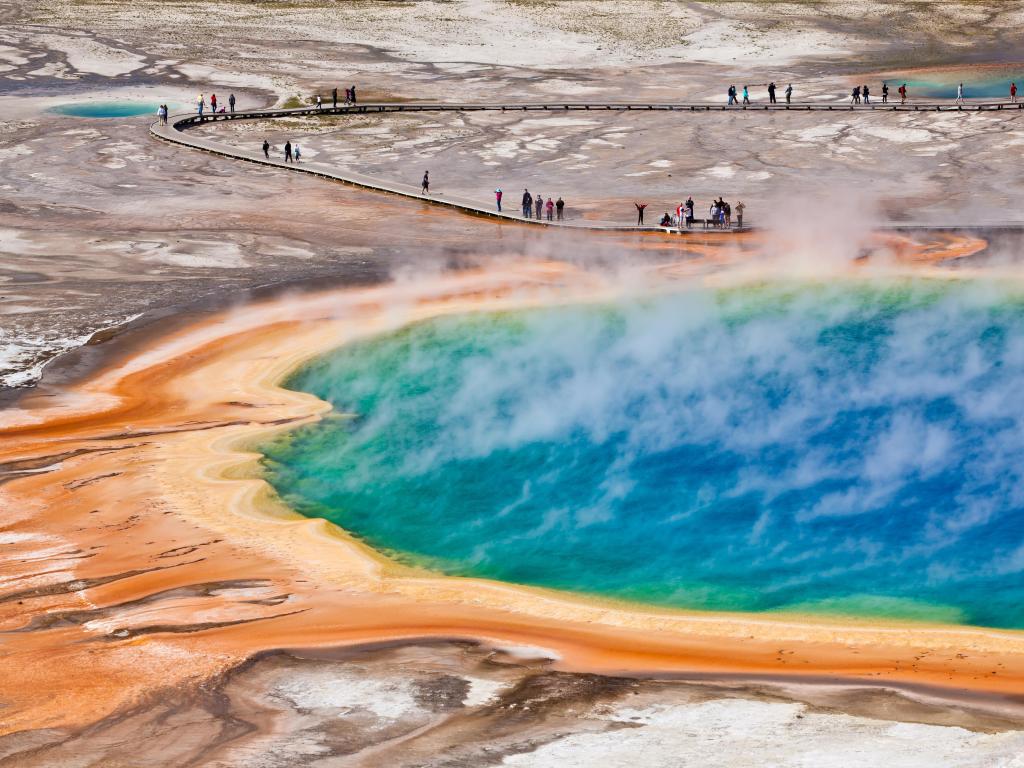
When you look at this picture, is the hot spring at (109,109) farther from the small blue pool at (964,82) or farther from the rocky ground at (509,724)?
the rocky ground at (509,724)

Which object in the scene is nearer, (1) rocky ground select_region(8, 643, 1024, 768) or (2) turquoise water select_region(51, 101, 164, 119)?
(1) rocky ground select_region(8, 643, 1024, 768)

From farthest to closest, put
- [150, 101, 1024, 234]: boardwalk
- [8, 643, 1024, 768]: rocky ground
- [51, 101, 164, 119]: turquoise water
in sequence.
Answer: [51, 101, 164, 119]: turquoise water, [150, 101, 1024, 234]: boardwalk, [8, 643, 1024, 768]: rocky ground

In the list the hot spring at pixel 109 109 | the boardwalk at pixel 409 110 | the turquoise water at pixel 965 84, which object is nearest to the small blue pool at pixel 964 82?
the turquoise water at pixel 965 84

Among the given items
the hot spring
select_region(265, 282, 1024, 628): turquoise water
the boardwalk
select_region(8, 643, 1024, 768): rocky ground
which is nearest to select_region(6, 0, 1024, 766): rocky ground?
select_region(8, 643, 1024, 768): rocky ground

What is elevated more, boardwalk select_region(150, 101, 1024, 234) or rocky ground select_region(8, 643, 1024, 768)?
boardwalk select_region(150, 101, 1024, 234)

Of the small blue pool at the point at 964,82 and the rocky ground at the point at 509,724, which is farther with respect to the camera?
the small blue pool at the point at 964,82

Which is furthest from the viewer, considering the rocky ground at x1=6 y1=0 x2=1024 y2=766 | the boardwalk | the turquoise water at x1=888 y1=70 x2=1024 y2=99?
the turquoise water at x1=888 y1=70 x2=1024 y2=99

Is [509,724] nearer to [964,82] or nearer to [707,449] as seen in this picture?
[707,449]

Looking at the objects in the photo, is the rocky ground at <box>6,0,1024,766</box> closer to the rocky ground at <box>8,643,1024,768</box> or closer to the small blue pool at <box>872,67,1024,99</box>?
the rocky ground at <box>8,643,1024,768</box>
